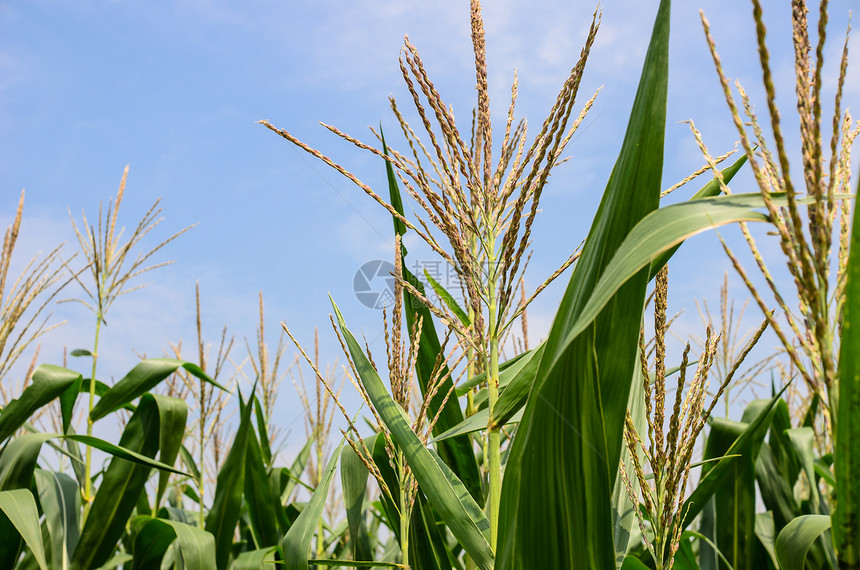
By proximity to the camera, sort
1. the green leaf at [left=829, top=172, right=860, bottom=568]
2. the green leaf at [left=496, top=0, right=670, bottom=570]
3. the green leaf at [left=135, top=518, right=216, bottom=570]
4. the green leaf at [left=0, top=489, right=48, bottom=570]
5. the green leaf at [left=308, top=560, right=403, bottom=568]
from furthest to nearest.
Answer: the green leaf at [left=135, top=518, right=216, bottom=570] → the green leaf at [left=0, top=489, right=48, bottom=570] → the green leaf at [left=308, top=560, right=403, bottom=568] → the green leaf at [left=496, top=0, right=670, bottom=570] → the green leaf at [left=829, top=172, right=860, bottom=568]

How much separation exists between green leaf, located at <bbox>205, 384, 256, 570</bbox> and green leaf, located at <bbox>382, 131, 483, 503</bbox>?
1.00 meters

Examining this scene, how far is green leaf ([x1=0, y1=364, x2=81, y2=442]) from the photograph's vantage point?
214 cm

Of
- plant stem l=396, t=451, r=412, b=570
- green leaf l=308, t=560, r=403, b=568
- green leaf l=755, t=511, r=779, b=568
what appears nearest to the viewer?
green leaf l=308, t=560, r=403, b=568

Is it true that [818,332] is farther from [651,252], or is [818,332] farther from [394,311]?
[394,311]

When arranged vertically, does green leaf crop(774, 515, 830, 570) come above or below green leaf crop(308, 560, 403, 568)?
below

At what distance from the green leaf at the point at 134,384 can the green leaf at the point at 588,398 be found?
1.90 m

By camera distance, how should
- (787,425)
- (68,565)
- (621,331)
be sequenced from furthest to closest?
(787,425) < (68,565) < (621,331)

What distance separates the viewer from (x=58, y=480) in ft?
7.78

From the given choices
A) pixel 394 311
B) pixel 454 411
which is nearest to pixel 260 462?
pixel 454 411

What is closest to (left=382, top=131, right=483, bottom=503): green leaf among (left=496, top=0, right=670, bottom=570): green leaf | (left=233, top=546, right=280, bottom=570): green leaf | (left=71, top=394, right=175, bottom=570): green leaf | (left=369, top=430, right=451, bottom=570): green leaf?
(left=369, top=430, right=451, bottom=570): green leaf

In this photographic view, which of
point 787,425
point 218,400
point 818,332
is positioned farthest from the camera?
point 218,400

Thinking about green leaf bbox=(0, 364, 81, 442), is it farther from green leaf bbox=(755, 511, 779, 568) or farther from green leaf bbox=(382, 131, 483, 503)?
green leaf bbox=(755, 511, 779, 568)

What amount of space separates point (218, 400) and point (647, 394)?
267 cm

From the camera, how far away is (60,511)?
7.62ft
